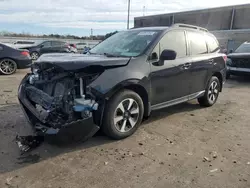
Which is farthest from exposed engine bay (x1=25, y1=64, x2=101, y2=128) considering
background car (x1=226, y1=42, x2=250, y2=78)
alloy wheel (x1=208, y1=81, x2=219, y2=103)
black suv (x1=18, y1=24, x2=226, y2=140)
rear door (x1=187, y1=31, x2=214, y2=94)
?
background car (x1=226, y1=42, x2=250, y2=78)

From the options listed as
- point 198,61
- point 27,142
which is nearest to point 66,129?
point 27,142

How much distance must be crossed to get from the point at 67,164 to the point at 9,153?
90cm

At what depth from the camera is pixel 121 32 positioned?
5.43m

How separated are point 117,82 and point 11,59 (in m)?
7.84

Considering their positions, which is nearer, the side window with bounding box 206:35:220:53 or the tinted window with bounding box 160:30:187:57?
the tinted window with bounding box 160:30:187:57

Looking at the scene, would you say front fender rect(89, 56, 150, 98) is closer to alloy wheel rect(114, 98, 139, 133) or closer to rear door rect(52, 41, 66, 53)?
alloy wheel rect(114, 98, 139, 133)

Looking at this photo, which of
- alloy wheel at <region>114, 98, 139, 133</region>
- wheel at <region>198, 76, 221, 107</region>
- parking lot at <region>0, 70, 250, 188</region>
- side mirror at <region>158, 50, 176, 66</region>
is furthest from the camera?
wheel at <region>198, 76, 221, 107</region>

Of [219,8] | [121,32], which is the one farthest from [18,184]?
[219,8]

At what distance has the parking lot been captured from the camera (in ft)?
9.69

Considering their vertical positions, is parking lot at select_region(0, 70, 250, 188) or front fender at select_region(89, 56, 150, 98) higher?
front fender at select_region(89, 56, 150, 98)

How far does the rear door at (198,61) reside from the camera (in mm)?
5273

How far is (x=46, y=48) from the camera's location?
18594 mm

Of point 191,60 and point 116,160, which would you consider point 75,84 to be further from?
point 191,60

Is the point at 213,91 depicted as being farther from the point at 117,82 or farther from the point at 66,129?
the point at 66,129
